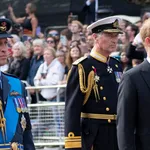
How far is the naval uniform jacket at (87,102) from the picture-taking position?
22.5 ft

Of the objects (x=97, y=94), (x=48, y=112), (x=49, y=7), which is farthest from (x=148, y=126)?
(x=49, y=7)

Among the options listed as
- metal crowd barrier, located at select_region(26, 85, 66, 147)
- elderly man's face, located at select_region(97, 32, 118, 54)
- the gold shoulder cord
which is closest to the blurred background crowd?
metal crowd barrier, located at select_region(26, 85, 66, 147)

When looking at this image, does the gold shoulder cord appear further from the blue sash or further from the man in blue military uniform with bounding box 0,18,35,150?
the blue sash

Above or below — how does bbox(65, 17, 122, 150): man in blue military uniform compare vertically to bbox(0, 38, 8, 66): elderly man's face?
below

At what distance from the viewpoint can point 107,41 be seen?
711 centimetres

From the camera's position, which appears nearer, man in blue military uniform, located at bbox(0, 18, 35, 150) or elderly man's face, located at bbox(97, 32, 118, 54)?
man in blue military uniform, located at bbox(0, 18, 35, 150)

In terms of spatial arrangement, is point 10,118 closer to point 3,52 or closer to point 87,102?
point 3,52

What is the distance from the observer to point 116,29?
720 centimetres

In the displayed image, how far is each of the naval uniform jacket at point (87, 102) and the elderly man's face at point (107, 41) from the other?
14 cm

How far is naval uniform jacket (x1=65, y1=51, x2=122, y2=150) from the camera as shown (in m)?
6.86

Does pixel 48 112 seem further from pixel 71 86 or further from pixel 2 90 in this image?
pixel 2 90

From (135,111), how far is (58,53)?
6715mm

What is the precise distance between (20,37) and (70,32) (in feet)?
10.6

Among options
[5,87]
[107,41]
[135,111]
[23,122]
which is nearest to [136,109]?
[135,111]
